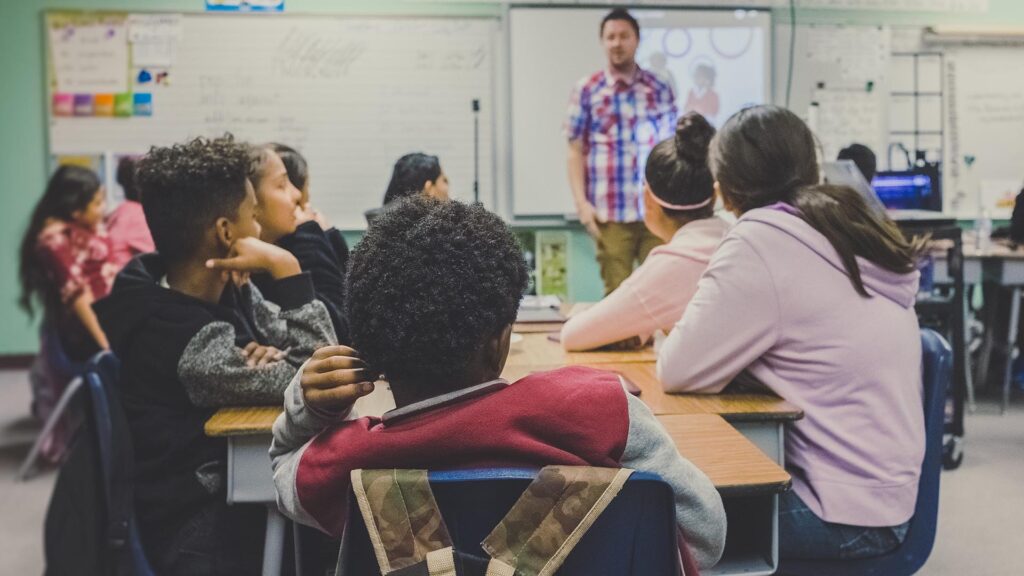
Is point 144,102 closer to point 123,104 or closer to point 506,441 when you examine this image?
point 123,104

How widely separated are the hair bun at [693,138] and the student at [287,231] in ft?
2.74

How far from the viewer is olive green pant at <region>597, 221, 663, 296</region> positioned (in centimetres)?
456

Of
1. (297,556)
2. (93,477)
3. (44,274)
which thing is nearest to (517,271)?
(297,556)

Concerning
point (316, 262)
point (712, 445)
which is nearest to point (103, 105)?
point (316, 262)

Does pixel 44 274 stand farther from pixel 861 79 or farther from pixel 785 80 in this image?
pixel 861 79

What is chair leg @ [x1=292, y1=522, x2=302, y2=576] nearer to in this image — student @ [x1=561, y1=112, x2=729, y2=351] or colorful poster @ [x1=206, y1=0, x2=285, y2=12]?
student @ [x1=561, y1=112, x2=729, y2=351]

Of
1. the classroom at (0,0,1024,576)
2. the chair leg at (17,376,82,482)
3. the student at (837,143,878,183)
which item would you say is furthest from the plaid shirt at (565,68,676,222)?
the chair leg at (17,376,82,482)

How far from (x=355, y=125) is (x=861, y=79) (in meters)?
3.01

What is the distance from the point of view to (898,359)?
1.58 metres

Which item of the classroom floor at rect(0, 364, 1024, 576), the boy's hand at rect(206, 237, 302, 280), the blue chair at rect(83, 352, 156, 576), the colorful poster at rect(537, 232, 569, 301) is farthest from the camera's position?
the colorful poster at rect(537, 232, 569, 301)

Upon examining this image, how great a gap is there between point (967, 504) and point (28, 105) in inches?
200

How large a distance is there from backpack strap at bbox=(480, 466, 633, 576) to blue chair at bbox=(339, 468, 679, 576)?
14mm

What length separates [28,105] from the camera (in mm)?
5297

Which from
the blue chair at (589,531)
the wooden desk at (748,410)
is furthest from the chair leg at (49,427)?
the blue chair at (589,531)
